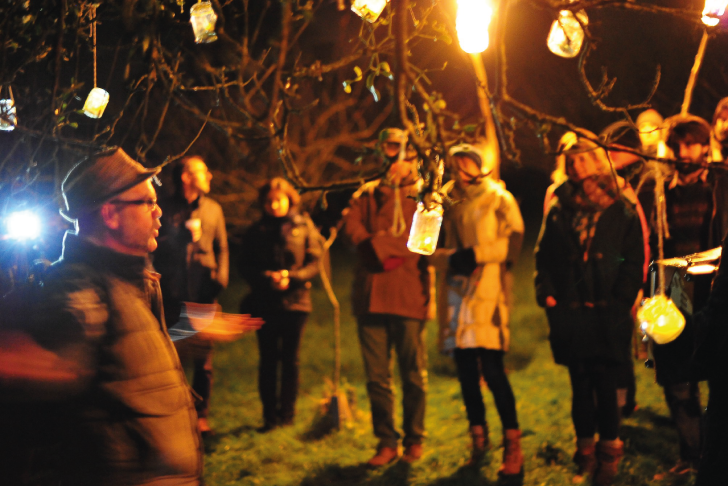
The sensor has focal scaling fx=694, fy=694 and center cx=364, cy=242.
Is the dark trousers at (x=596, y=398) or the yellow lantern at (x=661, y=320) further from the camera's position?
the dark trousers at (x=596, y=398)

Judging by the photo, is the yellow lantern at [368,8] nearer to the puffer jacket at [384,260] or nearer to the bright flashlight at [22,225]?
the puffer jacket at [384,260]

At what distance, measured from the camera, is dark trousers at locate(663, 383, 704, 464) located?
14.6 ft

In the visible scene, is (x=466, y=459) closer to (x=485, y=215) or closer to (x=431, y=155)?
(x=485, y=215)

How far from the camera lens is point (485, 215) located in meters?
4.91

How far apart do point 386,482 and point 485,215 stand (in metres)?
1.99

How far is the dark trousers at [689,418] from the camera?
4.44 meters

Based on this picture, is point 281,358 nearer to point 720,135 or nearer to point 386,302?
point 386,302

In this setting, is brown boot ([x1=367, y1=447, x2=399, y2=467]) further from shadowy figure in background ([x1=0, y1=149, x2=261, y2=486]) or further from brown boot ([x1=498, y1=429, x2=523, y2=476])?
shadowy figure in background ([x1=0, y1=149, x2=261, y2=486])

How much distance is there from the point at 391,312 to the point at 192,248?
1874mm

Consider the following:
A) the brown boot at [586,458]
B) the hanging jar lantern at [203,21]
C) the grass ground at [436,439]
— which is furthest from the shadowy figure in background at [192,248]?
the brown boot at [586,458]

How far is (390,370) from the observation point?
5215mm

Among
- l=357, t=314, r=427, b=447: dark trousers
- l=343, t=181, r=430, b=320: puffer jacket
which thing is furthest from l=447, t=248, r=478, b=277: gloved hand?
l=357, t=314, r=427, b=447: dark trousers

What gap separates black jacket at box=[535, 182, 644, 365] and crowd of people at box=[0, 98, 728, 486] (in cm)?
1

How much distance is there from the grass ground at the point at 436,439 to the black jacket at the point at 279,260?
1.02 meters
